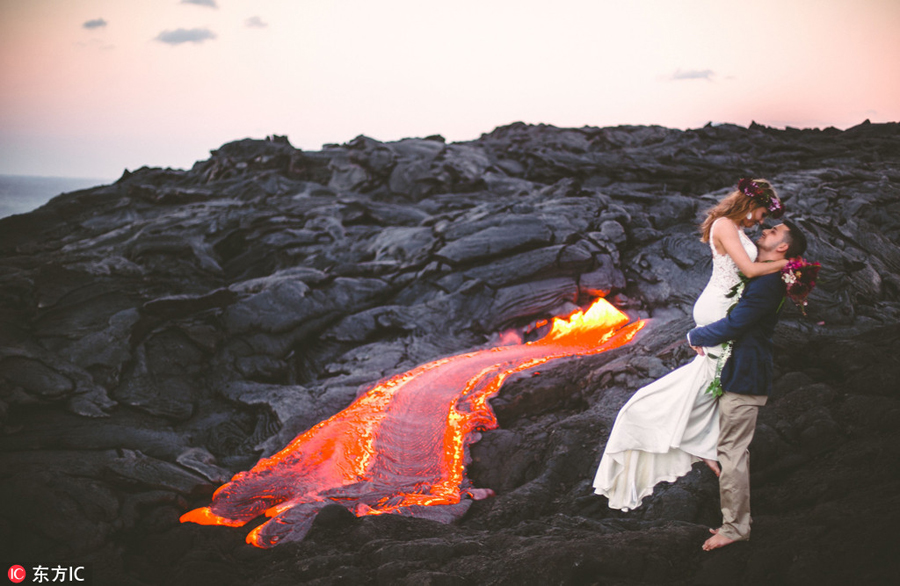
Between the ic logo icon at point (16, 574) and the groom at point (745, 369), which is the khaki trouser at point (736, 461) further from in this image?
the ic logo icon at point (16, 574)

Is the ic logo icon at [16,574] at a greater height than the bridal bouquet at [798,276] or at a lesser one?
lesser

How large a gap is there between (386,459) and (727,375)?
740 cm

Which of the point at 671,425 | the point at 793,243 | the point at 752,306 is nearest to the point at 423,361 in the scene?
the point at 671,425

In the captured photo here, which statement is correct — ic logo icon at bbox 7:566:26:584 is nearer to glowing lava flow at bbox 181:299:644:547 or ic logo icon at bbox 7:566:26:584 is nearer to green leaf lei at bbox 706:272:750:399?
glowing lava flow at bbox 181:299:644:547

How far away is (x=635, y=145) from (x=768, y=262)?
4091 centimetres

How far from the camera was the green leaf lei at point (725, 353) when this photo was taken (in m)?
4.33

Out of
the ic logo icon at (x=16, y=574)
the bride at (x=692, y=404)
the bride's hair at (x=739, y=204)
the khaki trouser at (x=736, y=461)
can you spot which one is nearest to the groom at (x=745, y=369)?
the khaki trouser at (x=736, y=461)

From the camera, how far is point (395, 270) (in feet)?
62.3

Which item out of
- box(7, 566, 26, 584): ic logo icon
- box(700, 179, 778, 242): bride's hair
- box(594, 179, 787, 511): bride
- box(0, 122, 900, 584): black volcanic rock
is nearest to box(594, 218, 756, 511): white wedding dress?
box(594, 179, 787, 511): bride

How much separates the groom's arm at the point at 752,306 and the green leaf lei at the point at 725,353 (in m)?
0.10

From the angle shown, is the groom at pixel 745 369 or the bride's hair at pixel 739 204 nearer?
the groom at pixel 745 369

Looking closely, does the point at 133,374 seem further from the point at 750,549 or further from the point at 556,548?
the point at 750,549

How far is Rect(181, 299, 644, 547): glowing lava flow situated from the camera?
838 centimetres

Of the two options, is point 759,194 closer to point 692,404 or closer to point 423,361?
point 692,404
